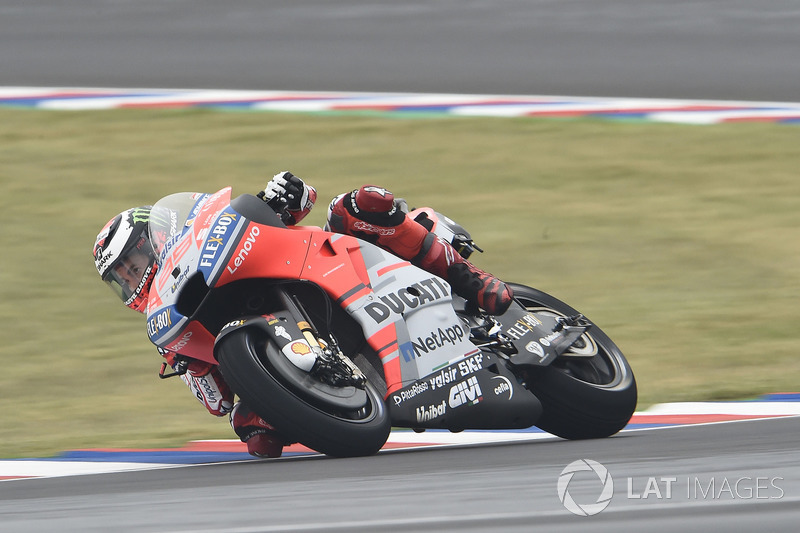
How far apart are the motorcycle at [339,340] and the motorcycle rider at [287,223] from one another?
0.08m

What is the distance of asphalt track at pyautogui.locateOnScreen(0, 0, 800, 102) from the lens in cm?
1252

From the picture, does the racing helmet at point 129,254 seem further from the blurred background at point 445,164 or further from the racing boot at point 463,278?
the racing boot at point 463,278

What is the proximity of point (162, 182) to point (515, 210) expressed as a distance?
304 centimetres

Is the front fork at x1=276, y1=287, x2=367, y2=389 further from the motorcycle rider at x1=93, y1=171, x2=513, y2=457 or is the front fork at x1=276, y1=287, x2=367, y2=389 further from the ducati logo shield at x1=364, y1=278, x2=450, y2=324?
the motorcycle rider at x1=93, y1=171, x2=513, y2=457

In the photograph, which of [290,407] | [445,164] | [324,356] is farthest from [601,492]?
[445,164]

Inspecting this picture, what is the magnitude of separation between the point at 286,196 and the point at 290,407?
3.67ft

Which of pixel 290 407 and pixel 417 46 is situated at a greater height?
pixel 290 407

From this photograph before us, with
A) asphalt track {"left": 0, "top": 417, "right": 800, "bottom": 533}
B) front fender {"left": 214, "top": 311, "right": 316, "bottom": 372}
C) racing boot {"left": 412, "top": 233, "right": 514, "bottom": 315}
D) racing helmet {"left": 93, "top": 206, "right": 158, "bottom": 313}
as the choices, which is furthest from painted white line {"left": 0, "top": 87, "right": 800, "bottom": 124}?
front fender {"left": 214, "top": 311, "right": 316, "bottom": 372}

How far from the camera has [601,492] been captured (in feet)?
11.5

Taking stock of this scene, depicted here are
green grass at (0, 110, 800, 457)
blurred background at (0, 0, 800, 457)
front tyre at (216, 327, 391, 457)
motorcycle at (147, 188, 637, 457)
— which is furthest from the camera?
blurred background at (0, 0, 800, 457)

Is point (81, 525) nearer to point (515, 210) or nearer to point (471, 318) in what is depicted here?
point (471, 318)

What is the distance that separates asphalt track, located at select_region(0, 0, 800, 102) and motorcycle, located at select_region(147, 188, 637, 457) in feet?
24.1

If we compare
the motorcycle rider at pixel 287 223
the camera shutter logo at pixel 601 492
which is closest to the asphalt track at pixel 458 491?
the camera shutter logo at pixel 601 492

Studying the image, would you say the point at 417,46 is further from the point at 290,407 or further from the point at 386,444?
the point at 290,407
